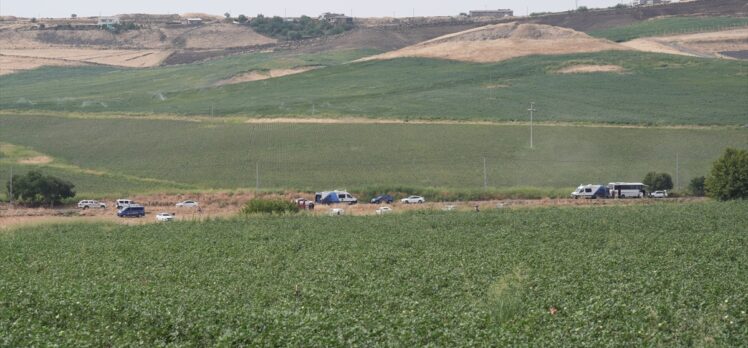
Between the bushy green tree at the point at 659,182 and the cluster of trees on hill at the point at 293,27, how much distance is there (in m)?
122

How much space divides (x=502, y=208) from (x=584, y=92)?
176ft

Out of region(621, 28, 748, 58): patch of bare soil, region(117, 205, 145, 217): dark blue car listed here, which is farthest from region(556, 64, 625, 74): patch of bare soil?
region(117, 205, 145, 217): dark blue car

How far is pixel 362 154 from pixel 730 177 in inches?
1081

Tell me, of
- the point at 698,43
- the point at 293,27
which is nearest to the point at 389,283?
the point at 698,43

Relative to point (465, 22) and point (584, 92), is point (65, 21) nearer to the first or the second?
point (465, 22)

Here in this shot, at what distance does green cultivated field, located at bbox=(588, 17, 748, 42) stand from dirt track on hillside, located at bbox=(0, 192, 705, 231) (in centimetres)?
9284

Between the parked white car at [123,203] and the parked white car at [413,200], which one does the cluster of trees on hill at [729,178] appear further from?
the parked white car at [123,203]

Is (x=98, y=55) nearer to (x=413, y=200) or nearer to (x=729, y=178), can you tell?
(x=413, y=200)

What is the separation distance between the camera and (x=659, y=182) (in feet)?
193

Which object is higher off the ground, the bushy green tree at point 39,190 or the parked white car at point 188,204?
the bushy green tree at point 39,190

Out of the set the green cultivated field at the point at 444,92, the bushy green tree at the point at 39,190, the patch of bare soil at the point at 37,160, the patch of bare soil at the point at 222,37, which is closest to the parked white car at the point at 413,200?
the bushy green tree at the point at 39,190

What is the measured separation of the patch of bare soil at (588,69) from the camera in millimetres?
112562

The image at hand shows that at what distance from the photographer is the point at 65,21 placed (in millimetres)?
191500

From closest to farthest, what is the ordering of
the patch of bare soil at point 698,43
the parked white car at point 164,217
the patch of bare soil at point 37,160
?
the parked white car at point 164,217 → the patch of bare soil at point 37,160 → the patch of bare soil at point 698,43
